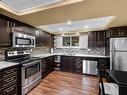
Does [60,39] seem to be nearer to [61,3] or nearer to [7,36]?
[7,36]

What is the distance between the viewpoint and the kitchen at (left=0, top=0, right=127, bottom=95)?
1946 mm

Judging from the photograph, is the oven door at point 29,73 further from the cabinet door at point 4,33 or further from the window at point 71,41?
the window at point 71,41

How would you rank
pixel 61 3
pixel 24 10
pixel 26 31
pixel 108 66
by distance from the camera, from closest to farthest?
pixel 61 3
pixel 24 10
pixel 26 31
pixel 108 66

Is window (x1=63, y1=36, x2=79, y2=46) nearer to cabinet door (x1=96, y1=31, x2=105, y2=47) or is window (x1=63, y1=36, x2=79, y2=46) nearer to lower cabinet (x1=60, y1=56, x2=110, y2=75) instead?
→ lower cabinet (x1=60, y1=56, x2=110, y2=75)

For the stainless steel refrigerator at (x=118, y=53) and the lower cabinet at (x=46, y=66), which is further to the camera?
the lower cabinet at (x=46, y=66)

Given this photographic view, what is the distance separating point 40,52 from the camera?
4.80 metres

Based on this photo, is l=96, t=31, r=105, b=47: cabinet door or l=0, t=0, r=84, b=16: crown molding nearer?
l=0, t=0, r=84, b=16: crown molding

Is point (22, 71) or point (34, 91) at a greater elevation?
point (22, 71)

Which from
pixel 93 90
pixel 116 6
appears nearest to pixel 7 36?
pixel 116 6

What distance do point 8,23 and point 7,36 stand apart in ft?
1.19

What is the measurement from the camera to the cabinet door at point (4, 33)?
2348 mm

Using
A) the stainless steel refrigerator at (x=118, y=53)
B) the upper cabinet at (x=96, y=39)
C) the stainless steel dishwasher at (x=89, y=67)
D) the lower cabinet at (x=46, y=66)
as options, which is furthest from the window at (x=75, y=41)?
the stainless steel refrigerator at (x=118, y=53)

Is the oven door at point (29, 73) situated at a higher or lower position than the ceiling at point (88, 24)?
lower

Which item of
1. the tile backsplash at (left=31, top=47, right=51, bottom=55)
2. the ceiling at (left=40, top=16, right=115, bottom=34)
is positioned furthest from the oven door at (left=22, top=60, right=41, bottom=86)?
the ceiling at (left=40, top=16, right=115, bottom=34)
